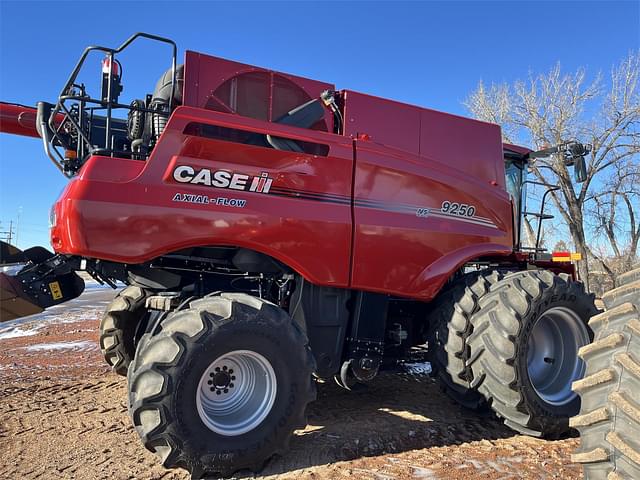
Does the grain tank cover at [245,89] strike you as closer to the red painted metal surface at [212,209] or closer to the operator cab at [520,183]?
the red painted metal surface at [212,209]

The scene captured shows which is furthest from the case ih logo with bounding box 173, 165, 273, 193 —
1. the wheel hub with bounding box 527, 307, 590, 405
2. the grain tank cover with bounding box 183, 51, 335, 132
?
the wheel hub with bounding box 527, 307, 590, 405

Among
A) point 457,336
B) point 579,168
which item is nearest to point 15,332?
point 457,336

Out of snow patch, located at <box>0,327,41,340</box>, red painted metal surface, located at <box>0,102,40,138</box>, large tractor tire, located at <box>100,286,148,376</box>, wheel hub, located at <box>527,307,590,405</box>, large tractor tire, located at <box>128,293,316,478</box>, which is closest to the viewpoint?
large tractor tire, located at <box>128,293,316,478</box>

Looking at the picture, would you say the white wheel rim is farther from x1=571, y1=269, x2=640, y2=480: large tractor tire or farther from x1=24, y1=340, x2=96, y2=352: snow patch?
x1=24, y1=340, x2=96, y2=352: snow patch

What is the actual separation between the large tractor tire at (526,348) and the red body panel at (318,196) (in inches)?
23.2

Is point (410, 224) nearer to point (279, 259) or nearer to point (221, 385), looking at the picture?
point (279, 259)

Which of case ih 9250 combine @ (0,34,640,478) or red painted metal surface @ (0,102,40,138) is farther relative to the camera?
red painted metal surface @ (0,102,40,138)

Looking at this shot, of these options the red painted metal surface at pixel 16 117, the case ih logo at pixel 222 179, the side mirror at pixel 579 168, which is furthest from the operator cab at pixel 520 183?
the red painted metal surface at pixel 16 117

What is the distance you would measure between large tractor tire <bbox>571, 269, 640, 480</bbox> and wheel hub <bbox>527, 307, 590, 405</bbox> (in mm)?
2266

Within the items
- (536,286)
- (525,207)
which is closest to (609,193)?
(525,207)

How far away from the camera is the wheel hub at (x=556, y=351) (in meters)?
4.65

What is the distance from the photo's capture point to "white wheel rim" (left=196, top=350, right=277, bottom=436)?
11.2 feet

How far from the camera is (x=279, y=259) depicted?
12.6ft

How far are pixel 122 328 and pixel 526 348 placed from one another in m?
4.08
